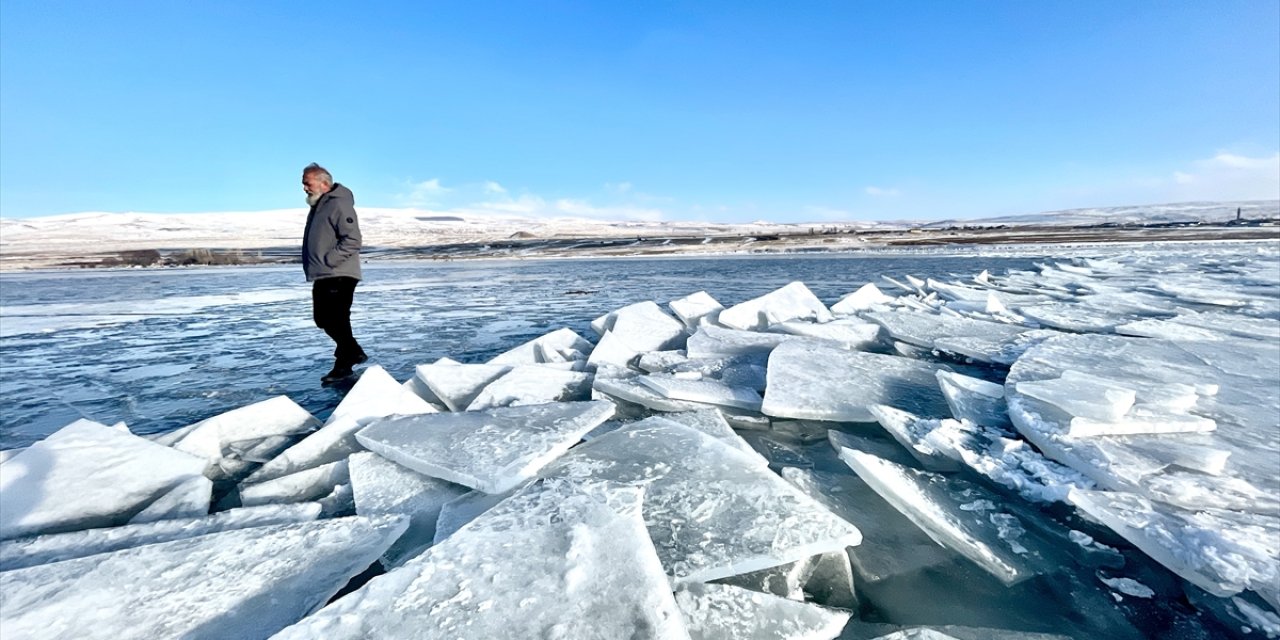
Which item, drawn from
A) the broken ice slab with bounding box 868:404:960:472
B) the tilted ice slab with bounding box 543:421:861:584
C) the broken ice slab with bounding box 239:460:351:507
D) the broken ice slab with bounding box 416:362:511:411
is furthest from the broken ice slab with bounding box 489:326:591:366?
the broken ice slab with bounding box 868:404:960:472

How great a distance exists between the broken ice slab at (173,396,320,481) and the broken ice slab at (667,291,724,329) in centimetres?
232

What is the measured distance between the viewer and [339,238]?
3109mm

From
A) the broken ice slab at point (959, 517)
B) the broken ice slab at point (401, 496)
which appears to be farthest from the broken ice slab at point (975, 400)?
the broken ice slab at point (401, 496)

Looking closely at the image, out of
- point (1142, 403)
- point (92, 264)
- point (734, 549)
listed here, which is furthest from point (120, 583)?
point (92, 264)

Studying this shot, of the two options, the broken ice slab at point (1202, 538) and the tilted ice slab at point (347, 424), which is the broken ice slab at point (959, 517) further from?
the tilted ice slab at point (347, 424)

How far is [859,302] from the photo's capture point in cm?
446

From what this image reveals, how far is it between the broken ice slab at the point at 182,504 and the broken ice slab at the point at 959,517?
Answer: 1.64 m

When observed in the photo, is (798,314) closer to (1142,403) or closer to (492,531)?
(1142,403)

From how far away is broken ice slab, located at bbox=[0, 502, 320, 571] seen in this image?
1134 millimetres

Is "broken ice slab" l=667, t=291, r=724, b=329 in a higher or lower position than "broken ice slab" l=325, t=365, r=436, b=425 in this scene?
higher

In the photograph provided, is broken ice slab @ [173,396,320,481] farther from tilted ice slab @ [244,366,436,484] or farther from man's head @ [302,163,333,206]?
man's head @ [302,163,333,206]

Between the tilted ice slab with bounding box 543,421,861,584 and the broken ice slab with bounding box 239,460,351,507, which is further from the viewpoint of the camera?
the broken ice slab with bounding box 239,460,351,507

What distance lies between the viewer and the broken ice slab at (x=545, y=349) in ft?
9.39

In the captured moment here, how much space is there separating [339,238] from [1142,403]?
3.68 m
